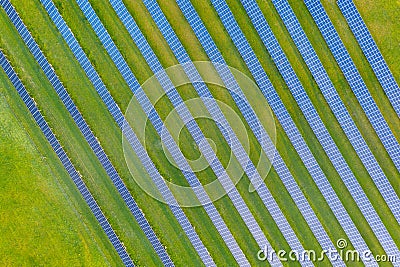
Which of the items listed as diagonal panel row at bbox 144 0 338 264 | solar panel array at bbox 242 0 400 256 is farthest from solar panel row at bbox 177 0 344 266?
solar panel array at bbox 242 0 400 256

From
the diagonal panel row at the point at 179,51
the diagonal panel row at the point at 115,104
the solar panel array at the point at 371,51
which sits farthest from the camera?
the diagonal panel row at the point at 115,104

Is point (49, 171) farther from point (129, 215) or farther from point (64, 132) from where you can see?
point (129, 215)

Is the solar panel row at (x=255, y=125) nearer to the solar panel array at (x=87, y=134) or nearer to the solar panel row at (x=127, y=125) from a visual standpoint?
the solar panel row at (x=127, y=125)

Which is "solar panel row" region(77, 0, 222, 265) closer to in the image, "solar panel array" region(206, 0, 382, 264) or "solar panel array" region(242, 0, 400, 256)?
"solar panel array" region(206, 0, 382, 264)

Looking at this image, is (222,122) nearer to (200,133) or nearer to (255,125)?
(200,133)

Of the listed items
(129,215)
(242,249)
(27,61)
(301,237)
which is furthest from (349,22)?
(27,61)

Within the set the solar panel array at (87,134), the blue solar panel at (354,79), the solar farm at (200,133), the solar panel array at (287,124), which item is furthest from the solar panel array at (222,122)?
the blue solar panel at (354,79)

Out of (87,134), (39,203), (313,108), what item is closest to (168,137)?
(87,134)
